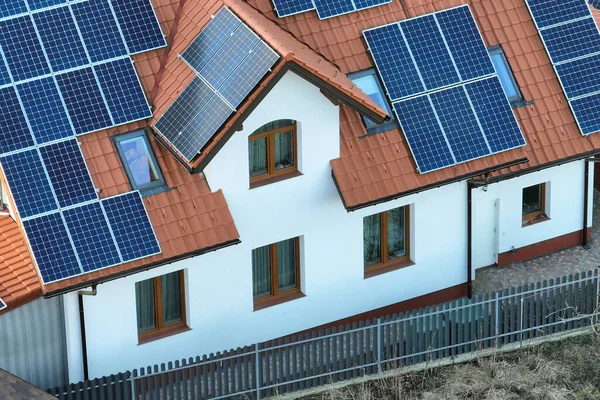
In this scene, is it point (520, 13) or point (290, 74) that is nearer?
point (290, 74)

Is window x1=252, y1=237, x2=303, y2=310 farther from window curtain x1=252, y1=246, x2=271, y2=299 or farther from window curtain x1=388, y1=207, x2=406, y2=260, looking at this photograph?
window curtain x1=388, y1=207, x2=406, y2=260

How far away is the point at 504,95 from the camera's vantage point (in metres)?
38.0

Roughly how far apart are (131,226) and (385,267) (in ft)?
24.7

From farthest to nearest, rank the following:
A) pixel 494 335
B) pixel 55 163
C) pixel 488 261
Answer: pixel 488 261, pixel 494 335, pixel 55 163

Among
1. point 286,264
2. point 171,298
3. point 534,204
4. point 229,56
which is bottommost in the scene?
point 171,298

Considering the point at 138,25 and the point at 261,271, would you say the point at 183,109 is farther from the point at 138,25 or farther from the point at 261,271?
the point at 261,271

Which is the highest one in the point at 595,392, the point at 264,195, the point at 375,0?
the point at 375,0

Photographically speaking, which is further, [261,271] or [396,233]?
[396,233]

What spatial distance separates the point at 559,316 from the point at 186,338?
9.41 metres

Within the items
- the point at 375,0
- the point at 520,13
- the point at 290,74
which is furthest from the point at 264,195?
the point at 520,13

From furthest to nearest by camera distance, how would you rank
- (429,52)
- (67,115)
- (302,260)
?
(429,52), (302,260), (67,115)

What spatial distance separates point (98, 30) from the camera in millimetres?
35094

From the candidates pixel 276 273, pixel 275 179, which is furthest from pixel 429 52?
pixel 276 273

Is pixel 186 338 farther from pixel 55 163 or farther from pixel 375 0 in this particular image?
pixel 375 0
